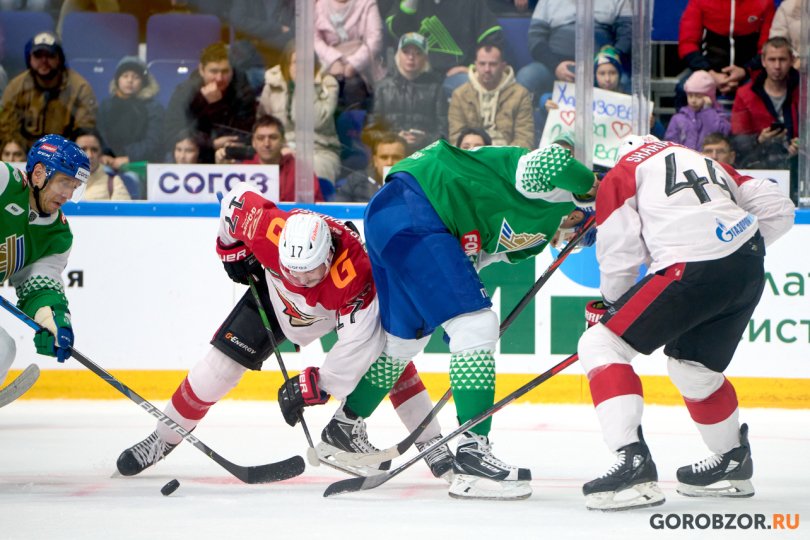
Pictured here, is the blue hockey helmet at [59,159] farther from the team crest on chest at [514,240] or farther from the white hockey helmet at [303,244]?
the team crest on chest at [514,240]

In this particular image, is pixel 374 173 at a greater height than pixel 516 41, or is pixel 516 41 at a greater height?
pixel 516 41

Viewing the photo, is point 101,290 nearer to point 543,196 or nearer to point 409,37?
point 409,37

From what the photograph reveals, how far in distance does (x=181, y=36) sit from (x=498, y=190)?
8.09ft

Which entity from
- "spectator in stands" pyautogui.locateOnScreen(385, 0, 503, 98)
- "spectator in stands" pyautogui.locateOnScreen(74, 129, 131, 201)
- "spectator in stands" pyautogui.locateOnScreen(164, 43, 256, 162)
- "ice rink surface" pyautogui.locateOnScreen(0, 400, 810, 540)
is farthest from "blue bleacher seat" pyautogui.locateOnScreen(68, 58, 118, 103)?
"ice rink surface" pyautogui.locateOnScreen(0, 400, 810, 540)

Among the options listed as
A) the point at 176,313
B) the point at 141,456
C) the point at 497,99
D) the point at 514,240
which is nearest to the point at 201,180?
the point at 176,313

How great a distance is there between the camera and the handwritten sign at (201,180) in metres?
5.12

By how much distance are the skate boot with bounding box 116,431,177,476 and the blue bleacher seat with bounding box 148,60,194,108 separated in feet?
6.95

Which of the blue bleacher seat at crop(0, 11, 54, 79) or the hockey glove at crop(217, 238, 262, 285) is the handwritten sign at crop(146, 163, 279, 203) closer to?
the blue bleacher seat at crop(0, 11, 54, 79)

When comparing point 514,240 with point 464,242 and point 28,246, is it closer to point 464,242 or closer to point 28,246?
point 464,242

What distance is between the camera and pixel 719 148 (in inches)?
205

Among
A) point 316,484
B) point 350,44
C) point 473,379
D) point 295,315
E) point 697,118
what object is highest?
point 350,44

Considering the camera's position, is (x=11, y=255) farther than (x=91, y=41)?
No

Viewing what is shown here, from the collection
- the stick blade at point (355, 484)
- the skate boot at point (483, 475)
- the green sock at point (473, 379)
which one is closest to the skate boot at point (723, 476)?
the skate boot at point (483, 475)

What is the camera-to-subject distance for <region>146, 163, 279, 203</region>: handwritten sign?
512 cm
